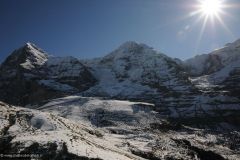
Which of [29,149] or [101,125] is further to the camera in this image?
[101,125]

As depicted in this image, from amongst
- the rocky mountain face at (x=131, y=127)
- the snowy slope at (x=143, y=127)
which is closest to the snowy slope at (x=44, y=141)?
the rocky mountain face at (x=131, y=127)

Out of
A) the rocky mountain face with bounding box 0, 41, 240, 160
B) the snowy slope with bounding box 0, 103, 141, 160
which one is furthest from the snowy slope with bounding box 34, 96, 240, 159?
the snowy slope with bounding box 0, 103, 141, 160

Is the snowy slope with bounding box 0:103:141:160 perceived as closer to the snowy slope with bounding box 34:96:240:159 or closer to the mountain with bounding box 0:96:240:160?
the mountain with bounding box 0:96:240:160

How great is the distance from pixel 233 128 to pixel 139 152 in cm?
9849

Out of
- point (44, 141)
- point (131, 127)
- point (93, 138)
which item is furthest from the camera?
point (131, 127)

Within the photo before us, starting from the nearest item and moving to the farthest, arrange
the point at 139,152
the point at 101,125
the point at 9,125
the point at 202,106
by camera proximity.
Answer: the point at 9,125 < the point at 139,152 < the point at 101,125 < the point at 202,106

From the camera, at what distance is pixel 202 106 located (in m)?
170

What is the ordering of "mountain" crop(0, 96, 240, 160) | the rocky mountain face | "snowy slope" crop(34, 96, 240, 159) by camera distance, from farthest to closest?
"snowy slope" crop(34, 96, 240, 159) → the rocky mountain face → "mountain" crop(0, 96, 240, 160)

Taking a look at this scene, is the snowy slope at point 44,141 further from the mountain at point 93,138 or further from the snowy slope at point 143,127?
the snowy slope at point 143,127

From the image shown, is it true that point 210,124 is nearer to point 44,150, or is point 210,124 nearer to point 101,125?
point 101,125

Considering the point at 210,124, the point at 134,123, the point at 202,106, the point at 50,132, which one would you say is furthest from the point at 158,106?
the point at 50,132

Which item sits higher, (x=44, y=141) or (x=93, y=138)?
(x=93, y=138)

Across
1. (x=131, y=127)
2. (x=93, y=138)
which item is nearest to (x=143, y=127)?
(x=131, y=127)

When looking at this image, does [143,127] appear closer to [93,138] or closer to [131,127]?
[131,127]
